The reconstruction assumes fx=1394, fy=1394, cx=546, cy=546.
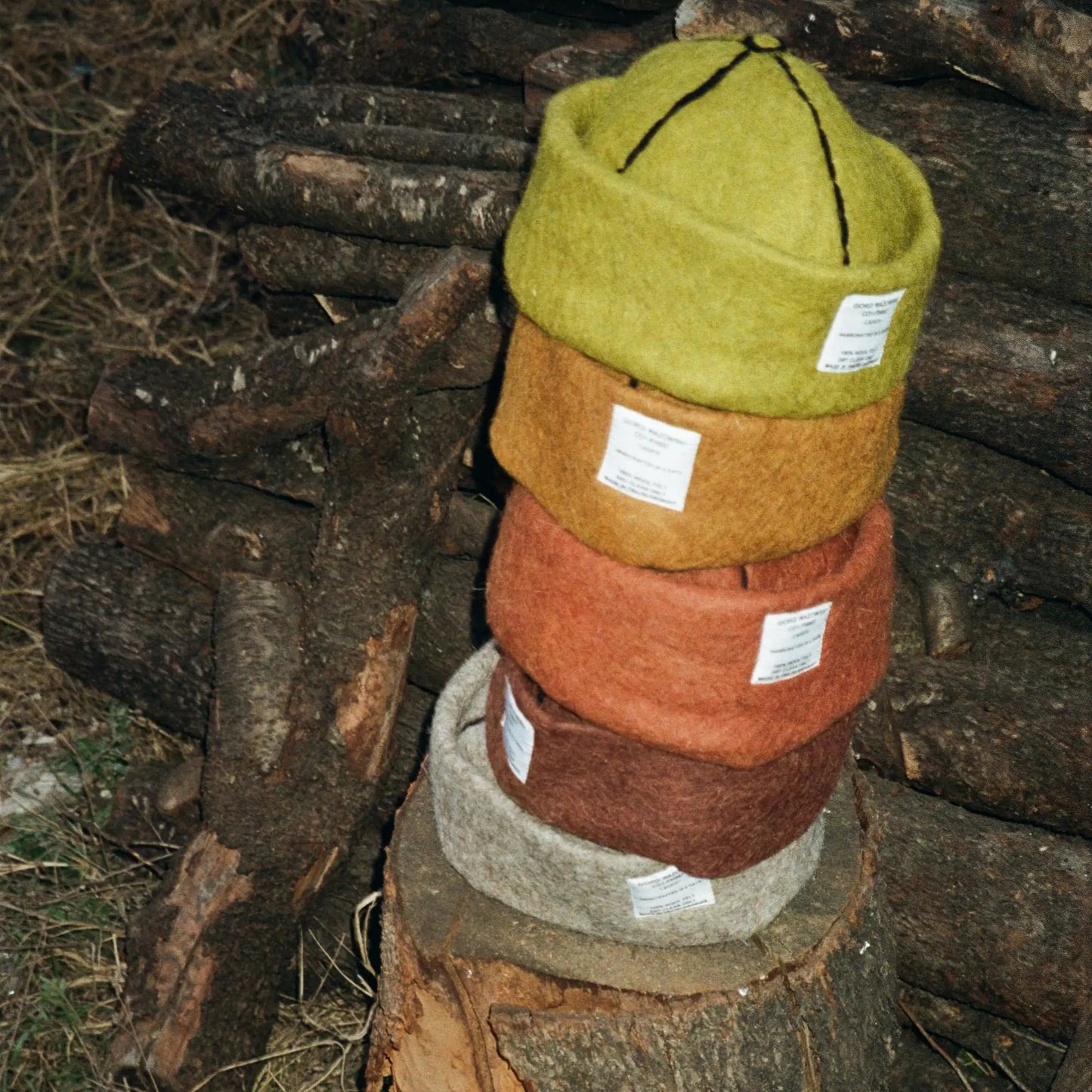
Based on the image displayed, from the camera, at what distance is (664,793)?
7.27ft

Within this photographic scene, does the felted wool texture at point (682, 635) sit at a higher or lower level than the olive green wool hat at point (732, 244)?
lower

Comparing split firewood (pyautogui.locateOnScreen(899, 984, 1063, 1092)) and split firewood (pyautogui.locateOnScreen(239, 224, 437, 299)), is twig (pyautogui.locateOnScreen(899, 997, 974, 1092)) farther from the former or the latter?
split firewood (pyautogui.locateOnScreen(239, 224, 437, 299))

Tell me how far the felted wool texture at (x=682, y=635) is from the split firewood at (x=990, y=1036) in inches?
52.9

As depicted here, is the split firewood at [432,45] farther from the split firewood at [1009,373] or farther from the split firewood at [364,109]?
the split firewood at [1009,373]

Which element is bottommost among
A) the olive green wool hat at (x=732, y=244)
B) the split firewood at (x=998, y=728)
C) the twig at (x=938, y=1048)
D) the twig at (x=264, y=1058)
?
the twig at (x=264, y=1058)

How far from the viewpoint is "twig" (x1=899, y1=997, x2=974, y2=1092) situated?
124 inches

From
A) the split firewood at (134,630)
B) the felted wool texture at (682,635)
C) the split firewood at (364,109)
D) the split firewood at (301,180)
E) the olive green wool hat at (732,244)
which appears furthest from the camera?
the split firewood at (364,109)

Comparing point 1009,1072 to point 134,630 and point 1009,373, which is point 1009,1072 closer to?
point 1009,373

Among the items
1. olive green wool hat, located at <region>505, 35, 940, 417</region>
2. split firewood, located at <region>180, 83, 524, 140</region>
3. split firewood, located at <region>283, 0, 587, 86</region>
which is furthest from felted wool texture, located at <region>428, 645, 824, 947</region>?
split firewood, located at <region>283, 0, 587, 86</region>

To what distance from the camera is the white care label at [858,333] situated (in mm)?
1854

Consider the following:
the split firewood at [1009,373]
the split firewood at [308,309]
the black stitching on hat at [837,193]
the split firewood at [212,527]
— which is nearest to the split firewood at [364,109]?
the split firewood at [308,309]

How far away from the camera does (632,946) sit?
2.39 meters

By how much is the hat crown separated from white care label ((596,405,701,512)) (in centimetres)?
26

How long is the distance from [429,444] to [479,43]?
1686mm
